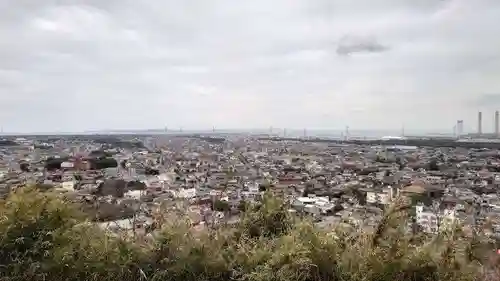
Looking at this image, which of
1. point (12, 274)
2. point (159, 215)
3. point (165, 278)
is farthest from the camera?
point (159, 215)

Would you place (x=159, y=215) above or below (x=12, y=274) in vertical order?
above

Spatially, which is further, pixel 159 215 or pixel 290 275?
pixel 159 215

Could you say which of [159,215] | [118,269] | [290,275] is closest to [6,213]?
[118,269]

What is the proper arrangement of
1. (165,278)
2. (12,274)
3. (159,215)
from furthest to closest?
(159,215)
(165,278)
(12,274)

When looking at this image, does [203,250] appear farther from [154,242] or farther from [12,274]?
[12,274]

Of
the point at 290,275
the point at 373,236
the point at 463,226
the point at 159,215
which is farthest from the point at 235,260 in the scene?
the point at 463,226

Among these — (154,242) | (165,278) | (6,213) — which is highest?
(6,213)
